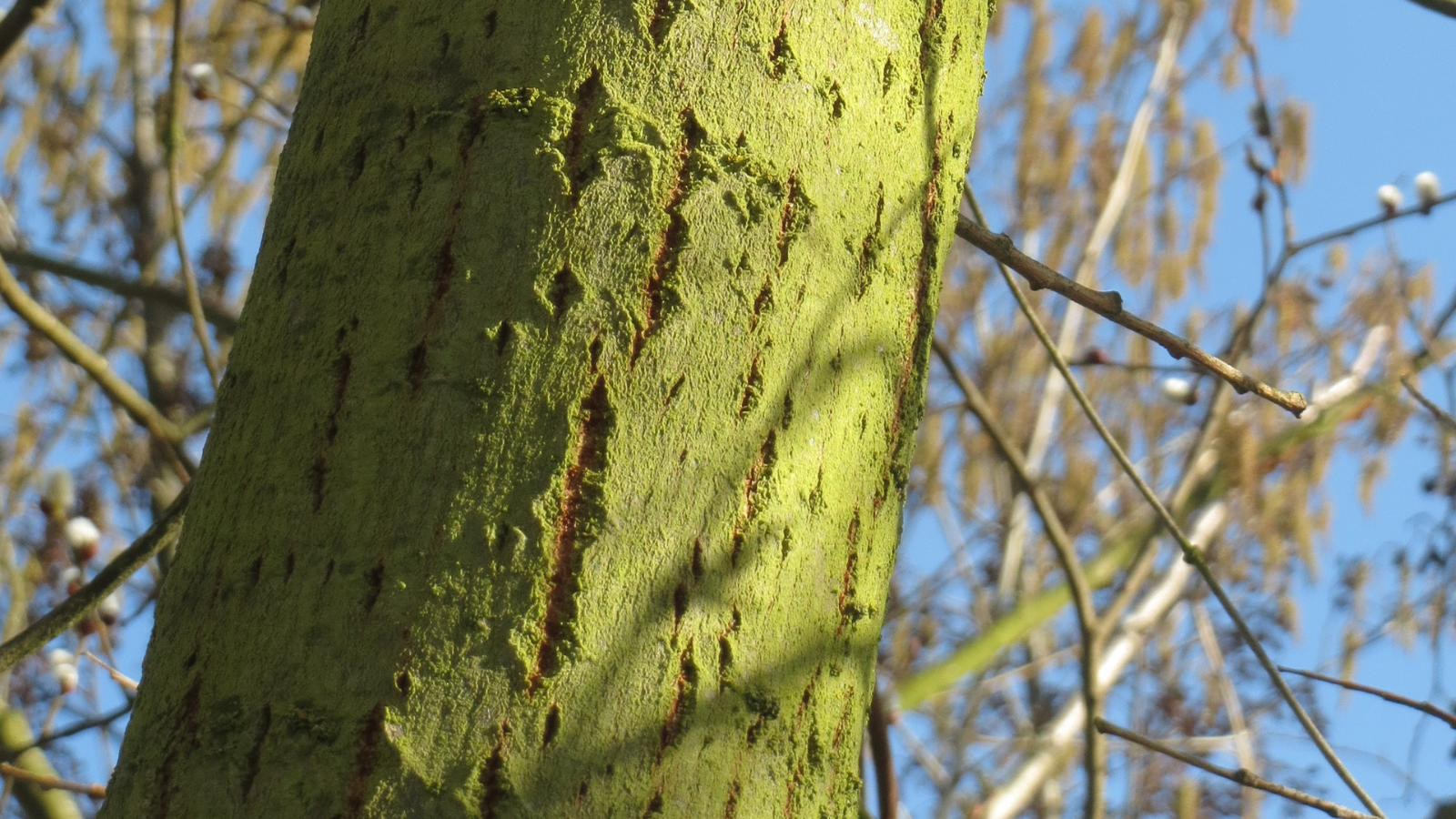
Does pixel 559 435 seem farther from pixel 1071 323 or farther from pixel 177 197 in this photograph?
pixel 1071 323

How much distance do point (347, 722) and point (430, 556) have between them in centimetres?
8

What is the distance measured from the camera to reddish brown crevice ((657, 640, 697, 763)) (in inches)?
21.4

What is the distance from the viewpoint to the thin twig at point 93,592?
0.96 metres

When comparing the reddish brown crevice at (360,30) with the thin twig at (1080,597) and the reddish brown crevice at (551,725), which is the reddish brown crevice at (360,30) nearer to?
the reddish brown crevice at (551,725)

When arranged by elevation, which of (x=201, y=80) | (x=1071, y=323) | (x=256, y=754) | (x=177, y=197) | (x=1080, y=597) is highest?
(x=1071, y=323)

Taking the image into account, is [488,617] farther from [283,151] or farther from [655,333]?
[283,151]

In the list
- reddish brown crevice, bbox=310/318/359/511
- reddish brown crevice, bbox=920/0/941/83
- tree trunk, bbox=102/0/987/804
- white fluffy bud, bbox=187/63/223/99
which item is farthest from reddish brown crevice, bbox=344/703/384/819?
white fluffy bud, bbox=187/63/223/99

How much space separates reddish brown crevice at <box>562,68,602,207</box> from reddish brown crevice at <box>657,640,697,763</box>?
0.23 meters

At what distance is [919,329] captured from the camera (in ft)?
2.28

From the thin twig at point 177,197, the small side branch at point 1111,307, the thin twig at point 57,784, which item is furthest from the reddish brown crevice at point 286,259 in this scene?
the thin twig at point 177,197

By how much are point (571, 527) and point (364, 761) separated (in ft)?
0.44

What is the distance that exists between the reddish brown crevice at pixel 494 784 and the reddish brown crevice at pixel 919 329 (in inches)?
9.7

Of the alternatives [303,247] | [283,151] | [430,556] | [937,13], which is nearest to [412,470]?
[430,556]

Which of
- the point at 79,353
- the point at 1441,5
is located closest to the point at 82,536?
the point at 79,353
